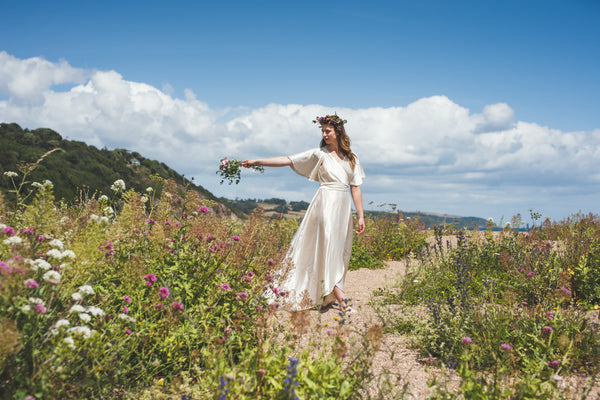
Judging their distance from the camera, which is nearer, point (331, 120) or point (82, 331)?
point (82, 331)

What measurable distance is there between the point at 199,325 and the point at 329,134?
3.18m

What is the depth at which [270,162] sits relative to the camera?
5.07 metres

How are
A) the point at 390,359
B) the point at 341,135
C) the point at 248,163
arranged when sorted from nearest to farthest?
1. the point at 390,359
2. the point at 248,163
3. the point at 341,135

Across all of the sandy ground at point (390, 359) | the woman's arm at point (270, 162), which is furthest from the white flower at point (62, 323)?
the woman's arm at point (270, 162)

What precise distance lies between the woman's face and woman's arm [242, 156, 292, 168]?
0.60m

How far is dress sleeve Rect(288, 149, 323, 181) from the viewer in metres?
5.32

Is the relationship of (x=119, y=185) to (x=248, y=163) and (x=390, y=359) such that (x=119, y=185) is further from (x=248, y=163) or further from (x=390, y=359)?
(x=390, y=359)

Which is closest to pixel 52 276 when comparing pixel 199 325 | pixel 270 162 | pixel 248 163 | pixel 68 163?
pixel 199 325

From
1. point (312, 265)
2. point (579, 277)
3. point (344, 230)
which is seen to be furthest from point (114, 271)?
point (579, 277)

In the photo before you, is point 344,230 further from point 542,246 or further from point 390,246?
point 390,246

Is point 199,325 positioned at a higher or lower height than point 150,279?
lower

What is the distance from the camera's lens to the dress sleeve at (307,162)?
5.32 meters

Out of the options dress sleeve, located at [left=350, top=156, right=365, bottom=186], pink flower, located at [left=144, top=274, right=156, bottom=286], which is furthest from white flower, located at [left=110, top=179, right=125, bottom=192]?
dress sleeve, located at [left=350, top=156, right=365, bottom=186]

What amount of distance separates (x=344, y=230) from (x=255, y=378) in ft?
10.5
